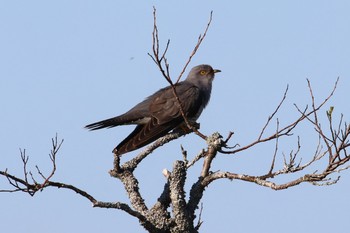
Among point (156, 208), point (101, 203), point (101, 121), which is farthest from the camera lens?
point (101, 121)

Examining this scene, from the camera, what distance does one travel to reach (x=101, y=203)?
4.77m

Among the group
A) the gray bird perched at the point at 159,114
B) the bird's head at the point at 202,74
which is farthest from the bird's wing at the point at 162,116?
the bird's head at the point at 202,74

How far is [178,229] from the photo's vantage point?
5344 mm

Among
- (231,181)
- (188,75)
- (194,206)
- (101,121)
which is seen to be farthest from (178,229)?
(188,75)

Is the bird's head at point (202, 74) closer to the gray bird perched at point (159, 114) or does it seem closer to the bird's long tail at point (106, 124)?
the gray bird perched at point (159, 114)

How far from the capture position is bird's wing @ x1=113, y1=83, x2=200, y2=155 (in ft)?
Answer: 20.8


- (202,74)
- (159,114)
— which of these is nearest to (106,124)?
(159,114)

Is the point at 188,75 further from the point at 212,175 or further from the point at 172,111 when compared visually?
the point at 212,175

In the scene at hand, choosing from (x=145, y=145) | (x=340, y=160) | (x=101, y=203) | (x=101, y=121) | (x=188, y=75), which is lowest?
(x=340, y=160)

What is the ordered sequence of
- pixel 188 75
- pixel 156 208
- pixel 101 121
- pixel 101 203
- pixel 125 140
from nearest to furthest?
pixel 101 203, pixel 156 208, pixel 125 140, pixel 101 121, pixel 188 75

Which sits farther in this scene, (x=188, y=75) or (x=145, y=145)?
(x=188, y=75)

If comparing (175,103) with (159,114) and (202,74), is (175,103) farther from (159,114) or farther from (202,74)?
(202,74)

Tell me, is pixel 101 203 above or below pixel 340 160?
above

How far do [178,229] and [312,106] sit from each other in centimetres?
159
